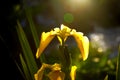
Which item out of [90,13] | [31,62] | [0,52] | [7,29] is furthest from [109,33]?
[31,62]

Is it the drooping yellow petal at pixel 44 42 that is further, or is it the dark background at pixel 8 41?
the dark background at pixel 8 41

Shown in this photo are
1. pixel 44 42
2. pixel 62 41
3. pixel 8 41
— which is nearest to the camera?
pixel 44 42

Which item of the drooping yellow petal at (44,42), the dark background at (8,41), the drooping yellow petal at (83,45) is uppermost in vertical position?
the drooping yellow petal at (44,42)

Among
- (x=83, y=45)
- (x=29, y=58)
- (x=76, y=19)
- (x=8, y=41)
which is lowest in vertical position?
(x=76, y=19)

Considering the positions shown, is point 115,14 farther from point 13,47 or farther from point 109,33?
point 13,47

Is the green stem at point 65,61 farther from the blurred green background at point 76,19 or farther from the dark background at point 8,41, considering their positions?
the blurred green background at point 76,19

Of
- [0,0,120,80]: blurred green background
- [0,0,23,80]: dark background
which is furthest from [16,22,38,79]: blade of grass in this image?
[0,0,120,80]: blurred green background

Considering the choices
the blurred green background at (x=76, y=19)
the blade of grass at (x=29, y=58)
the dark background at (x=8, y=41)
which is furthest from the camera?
the blurred green background at (x=76, y=19)

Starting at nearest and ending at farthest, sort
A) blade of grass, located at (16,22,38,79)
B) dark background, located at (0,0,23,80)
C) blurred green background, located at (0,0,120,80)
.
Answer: blade of grass, located at (16,22,38,79)
dark background, located at (0,0,23,80)
blurred green background, located at (0,0,120,80)

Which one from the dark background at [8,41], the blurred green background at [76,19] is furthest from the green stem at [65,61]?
the blurred green background at [76,19]

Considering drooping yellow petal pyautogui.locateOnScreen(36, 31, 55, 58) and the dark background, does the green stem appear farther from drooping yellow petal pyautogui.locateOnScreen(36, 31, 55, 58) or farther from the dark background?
the dark background

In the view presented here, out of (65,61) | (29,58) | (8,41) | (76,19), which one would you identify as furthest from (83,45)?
(76,19)

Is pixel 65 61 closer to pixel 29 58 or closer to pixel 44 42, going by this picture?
pixel 44 42
